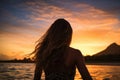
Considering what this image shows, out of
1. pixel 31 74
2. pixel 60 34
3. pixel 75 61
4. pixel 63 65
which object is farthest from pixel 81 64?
pixel 31 74

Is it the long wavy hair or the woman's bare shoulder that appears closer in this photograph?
the woman's bare shoulder

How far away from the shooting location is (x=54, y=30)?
10.6 feet

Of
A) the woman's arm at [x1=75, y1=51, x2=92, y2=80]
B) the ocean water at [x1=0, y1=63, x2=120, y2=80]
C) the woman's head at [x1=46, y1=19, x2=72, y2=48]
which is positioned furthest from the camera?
the ocean water at [x1=0, y1=63, x2=120, y2=80]

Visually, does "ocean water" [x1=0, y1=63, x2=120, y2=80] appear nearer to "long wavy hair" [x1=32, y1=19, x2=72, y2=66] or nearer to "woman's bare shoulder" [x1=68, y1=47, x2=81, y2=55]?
"long wavy hair" [x1=32, y1=19, x2=72, y2=66]

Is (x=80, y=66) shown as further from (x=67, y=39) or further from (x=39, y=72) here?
(x=39, y=72)

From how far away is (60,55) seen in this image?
3.20 metres

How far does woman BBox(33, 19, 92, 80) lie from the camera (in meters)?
3.07

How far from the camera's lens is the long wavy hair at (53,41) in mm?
3154

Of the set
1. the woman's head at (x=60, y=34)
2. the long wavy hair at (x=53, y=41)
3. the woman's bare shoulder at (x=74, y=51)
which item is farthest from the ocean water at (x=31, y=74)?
the woman's bare shoulder at (x=74, y=51)

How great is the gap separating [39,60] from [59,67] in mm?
354

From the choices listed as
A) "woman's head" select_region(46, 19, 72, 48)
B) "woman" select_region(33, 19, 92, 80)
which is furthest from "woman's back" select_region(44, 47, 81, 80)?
"woman's head" select_region(46, 19, 72, 48)

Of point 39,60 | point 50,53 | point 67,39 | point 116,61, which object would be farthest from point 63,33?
point 116,61

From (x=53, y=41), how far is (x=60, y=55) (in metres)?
0.20

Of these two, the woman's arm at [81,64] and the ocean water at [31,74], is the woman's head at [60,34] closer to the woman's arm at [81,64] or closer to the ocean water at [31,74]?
the woman's arm at [81,64]
